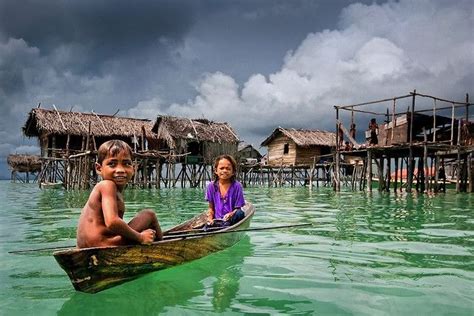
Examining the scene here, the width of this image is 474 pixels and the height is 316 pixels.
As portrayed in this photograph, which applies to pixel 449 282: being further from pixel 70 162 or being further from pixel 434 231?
pixel 70 162

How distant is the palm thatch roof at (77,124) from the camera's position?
28.5 meters

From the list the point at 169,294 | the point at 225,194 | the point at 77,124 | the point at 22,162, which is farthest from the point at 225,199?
the point at 22,162

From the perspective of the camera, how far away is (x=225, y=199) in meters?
6.43

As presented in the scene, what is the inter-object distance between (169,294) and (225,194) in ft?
9.07

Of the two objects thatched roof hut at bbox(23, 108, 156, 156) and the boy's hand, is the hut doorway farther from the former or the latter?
the boy's hand

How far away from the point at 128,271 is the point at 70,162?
24917 mm

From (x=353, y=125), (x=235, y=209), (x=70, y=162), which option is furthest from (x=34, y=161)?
(x=235, y=209)

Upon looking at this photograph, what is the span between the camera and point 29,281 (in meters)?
4.22

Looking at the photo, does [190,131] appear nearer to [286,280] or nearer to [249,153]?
[249,153]

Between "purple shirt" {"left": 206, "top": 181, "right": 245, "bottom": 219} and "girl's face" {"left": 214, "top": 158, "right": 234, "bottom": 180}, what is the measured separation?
9.9 inches

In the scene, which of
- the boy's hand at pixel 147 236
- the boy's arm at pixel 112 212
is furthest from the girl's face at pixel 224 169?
the boy's arm at pixel 112 212

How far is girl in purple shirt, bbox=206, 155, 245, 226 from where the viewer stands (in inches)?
242

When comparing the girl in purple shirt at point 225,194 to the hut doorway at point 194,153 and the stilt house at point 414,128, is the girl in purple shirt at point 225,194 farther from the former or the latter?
the hut doorway at point 194,153

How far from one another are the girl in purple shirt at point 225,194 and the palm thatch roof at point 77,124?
2439 cm
